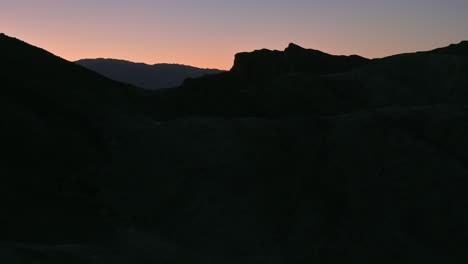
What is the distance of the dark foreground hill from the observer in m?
16.8

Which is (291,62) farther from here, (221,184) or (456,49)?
(221,184)

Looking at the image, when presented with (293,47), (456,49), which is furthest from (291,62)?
(456,49)

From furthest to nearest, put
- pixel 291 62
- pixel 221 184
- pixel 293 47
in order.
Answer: pixel 293 47, pixel 291 62, pixel 221 184

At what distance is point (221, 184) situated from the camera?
20.3 meters

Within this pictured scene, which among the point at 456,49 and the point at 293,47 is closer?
the point at 456,49

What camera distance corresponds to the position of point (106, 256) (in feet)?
49.9

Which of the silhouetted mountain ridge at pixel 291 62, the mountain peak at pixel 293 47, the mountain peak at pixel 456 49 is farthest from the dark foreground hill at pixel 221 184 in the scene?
the mountain peak at pixel 293 47

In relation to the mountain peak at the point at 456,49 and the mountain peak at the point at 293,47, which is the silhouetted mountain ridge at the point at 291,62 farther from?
the mountain peak at the point at 456,49

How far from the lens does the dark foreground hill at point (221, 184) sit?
16.8 m

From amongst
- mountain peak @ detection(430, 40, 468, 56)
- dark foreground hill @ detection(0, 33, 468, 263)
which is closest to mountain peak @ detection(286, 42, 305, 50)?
mountain peak @ detection(430, 40, 468, 56)

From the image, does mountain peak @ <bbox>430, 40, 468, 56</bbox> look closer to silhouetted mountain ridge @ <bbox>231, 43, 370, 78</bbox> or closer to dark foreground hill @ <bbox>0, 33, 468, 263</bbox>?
silhouetted mountain ridge @ <bbox>231, 43, 370, 78</bbox>

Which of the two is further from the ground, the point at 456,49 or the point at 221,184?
the point at 456,49

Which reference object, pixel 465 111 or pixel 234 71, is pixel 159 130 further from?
pixel 234 71

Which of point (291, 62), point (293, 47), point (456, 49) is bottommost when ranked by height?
point (291, 62)
